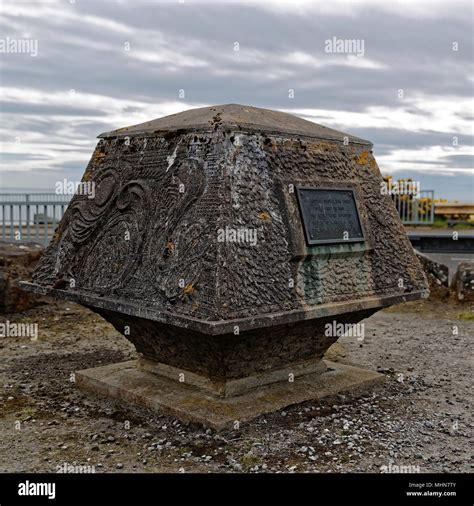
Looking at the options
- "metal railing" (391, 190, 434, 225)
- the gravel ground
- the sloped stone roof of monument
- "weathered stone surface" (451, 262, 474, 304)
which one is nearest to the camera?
the gravel ground

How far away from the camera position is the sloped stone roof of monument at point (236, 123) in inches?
173

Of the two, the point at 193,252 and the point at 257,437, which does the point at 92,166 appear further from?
the point at 257,437

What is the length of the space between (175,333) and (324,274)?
1092 mm

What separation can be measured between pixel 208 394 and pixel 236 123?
5.99ft

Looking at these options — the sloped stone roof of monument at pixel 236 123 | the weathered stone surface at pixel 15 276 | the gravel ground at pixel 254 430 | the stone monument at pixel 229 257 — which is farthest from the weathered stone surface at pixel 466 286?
the weathered stone surface at pixel 15 276

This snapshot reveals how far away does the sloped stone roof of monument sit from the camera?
4.41 meters

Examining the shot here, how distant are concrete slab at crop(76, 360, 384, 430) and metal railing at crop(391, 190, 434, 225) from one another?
12.4 metres

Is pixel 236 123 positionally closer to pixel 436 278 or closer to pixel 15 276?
pixel 15 276

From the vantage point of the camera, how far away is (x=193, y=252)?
4.16 m

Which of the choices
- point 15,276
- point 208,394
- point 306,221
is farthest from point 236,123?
point 15,276

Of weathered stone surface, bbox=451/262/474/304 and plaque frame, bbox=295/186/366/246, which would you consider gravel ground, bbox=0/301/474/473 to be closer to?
plaque frame, bbox=295/186/366/246

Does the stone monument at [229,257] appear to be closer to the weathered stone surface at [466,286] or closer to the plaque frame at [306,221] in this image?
the plaque frame at [306,221]

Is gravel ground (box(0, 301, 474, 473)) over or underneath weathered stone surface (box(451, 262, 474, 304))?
underneath

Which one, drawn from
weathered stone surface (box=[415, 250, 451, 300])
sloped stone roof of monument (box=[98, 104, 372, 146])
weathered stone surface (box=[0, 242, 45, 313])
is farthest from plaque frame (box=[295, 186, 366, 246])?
weathered stone surface (box=[415, 250, 451, 300])
